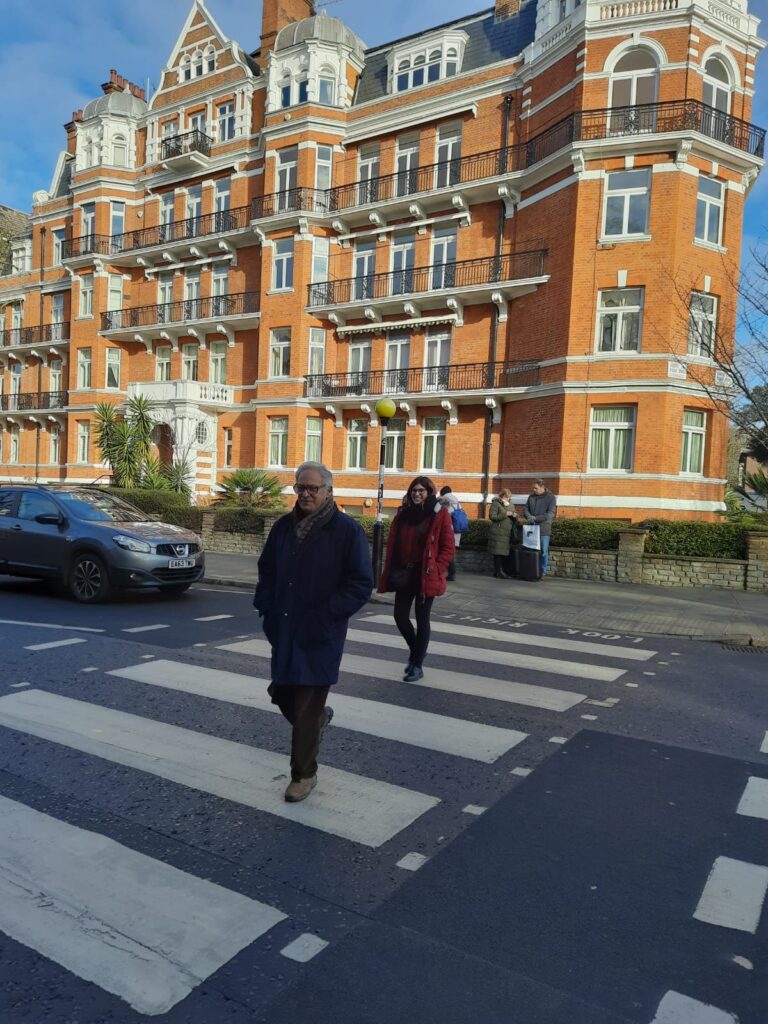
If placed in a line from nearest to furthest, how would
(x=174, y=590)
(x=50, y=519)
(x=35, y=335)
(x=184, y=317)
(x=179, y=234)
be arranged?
(x=50, y=519) < (x=174, y=590) < (x=184, y=317) < (x=179, y=234) < (x=35, y=335)

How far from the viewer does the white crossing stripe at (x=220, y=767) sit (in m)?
3.66

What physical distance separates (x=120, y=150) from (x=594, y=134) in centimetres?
2351

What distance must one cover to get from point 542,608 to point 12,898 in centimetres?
926

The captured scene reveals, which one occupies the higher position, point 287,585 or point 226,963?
point 287,585

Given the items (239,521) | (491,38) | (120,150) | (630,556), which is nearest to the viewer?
(630,556)

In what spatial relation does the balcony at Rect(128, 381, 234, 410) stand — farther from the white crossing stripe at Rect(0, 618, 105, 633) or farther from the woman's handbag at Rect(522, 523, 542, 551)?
the white crossing stripe at Rect(0, 618, 105, 633)

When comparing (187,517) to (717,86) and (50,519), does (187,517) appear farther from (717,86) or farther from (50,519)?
(717,86)

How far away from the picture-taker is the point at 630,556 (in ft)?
Result: 47.2

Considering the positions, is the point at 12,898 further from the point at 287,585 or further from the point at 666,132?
the point at 666,132

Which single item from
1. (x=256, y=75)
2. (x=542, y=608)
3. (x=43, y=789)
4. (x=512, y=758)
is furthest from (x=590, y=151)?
(x=43, y=789)

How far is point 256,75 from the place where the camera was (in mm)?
29422

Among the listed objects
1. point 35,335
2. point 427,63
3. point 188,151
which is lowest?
point 35,335

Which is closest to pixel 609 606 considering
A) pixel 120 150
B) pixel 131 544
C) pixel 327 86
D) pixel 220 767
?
pixel 131 544

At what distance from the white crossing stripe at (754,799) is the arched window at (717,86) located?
828 inches
